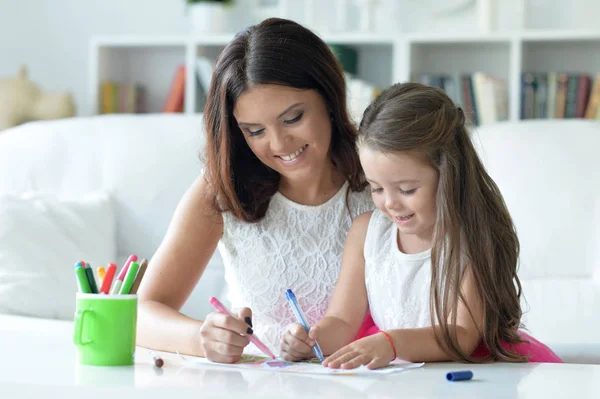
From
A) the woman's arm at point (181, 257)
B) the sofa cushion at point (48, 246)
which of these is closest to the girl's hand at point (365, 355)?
the woman's arm at point (181, 257)

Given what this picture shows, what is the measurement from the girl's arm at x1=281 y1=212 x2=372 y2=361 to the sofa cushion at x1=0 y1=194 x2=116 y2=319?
952 millimetres

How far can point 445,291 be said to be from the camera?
4.17 feet

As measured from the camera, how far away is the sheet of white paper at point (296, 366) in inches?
41.7

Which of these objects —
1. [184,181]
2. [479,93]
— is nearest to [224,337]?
[184,181]

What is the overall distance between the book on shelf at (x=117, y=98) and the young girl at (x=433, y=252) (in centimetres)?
236

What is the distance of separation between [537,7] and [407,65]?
23.0 inches

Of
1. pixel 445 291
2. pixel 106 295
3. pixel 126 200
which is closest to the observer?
pixel 106 295

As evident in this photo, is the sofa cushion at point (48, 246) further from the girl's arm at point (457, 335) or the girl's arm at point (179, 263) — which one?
the girl's arm at point (457, 335)

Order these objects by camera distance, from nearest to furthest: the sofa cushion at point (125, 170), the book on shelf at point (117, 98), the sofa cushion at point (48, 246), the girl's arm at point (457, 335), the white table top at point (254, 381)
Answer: the white table top at point (254, 381)
the girl's arm at point (457, 335)
the sofa cushion at point (48, 246)
the sofa cushion at point (125, 170)
the book on shelf at point (117, 98)

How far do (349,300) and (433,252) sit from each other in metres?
0.19

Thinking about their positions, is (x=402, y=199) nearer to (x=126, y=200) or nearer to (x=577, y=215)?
(x=577, y=215)

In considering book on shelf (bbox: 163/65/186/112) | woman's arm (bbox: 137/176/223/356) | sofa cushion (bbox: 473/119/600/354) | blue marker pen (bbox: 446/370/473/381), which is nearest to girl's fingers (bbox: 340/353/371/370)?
blue marker pen (bbox: 446/370/473/381)

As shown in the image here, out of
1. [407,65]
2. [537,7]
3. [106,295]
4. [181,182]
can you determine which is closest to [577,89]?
[537,7]

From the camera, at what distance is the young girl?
4.01 ft
